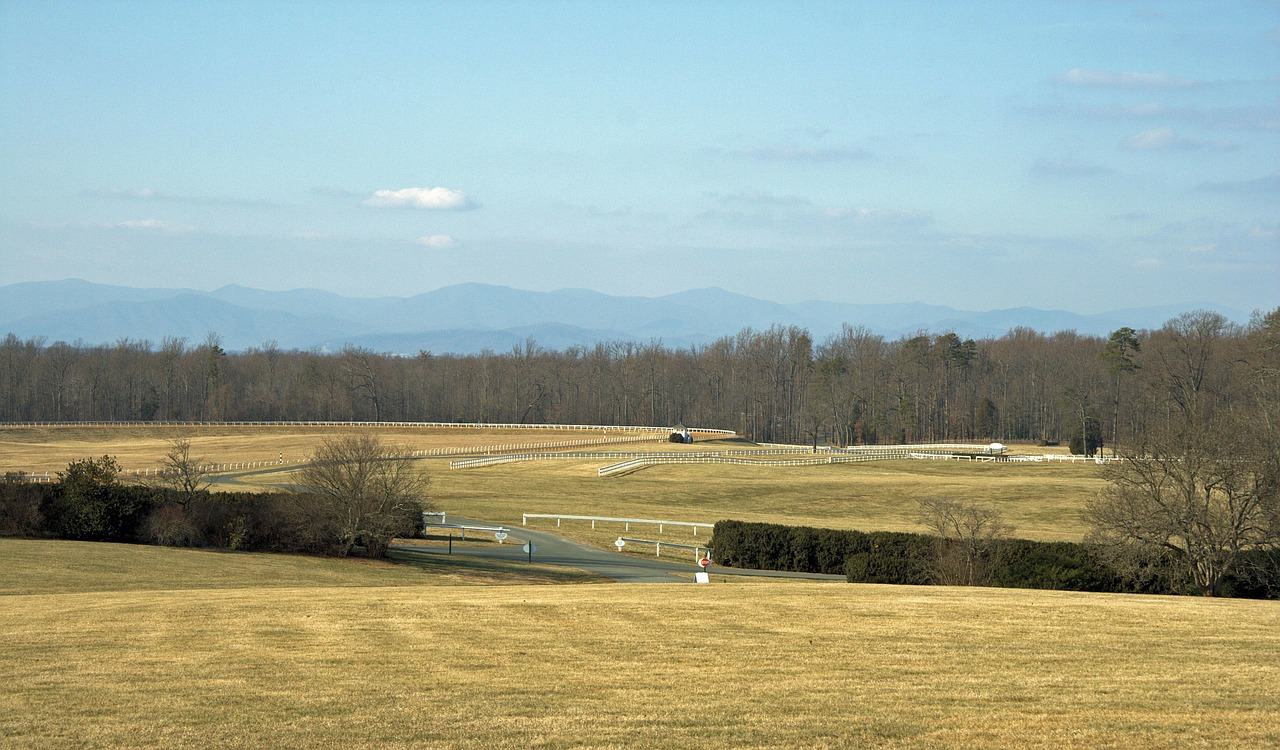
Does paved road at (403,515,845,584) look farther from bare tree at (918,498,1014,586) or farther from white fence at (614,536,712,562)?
bare tree at (918,498,1014,586)

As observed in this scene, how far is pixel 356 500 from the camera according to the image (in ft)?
117

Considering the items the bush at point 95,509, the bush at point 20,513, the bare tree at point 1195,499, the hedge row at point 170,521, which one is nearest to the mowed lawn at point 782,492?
the bare tree at point 1195,499

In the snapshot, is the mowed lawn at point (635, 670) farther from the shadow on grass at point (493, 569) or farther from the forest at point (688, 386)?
the forest at point (688, 386)

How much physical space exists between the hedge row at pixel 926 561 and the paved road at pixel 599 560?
1.00 metres

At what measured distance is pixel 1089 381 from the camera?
123062 mm

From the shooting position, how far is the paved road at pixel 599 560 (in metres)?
34.2

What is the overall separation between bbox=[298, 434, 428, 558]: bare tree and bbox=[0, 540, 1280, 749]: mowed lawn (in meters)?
12.4

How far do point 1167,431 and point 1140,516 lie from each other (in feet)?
18.0

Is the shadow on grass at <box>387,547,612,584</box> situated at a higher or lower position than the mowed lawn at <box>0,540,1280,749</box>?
lower

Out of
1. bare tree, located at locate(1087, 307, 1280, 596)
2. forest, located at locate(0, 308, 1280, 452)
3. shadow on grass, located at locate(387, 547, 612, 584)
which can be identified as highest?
forest, located at locate(0, 308, 1280, 452)

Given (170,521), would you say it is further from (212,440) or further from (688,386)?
(688,386)

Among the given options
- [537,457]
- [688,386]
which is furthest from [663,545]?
[688,386]

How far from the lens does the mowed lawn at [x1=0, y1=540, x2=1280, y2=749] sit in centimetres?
1080

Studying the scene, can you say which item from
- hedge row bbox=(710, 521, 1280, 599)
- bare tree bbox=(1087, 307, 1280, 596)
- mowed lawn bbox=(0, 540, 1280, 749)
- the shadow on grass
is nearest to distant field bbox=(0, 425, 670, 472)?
the shadow on grass
